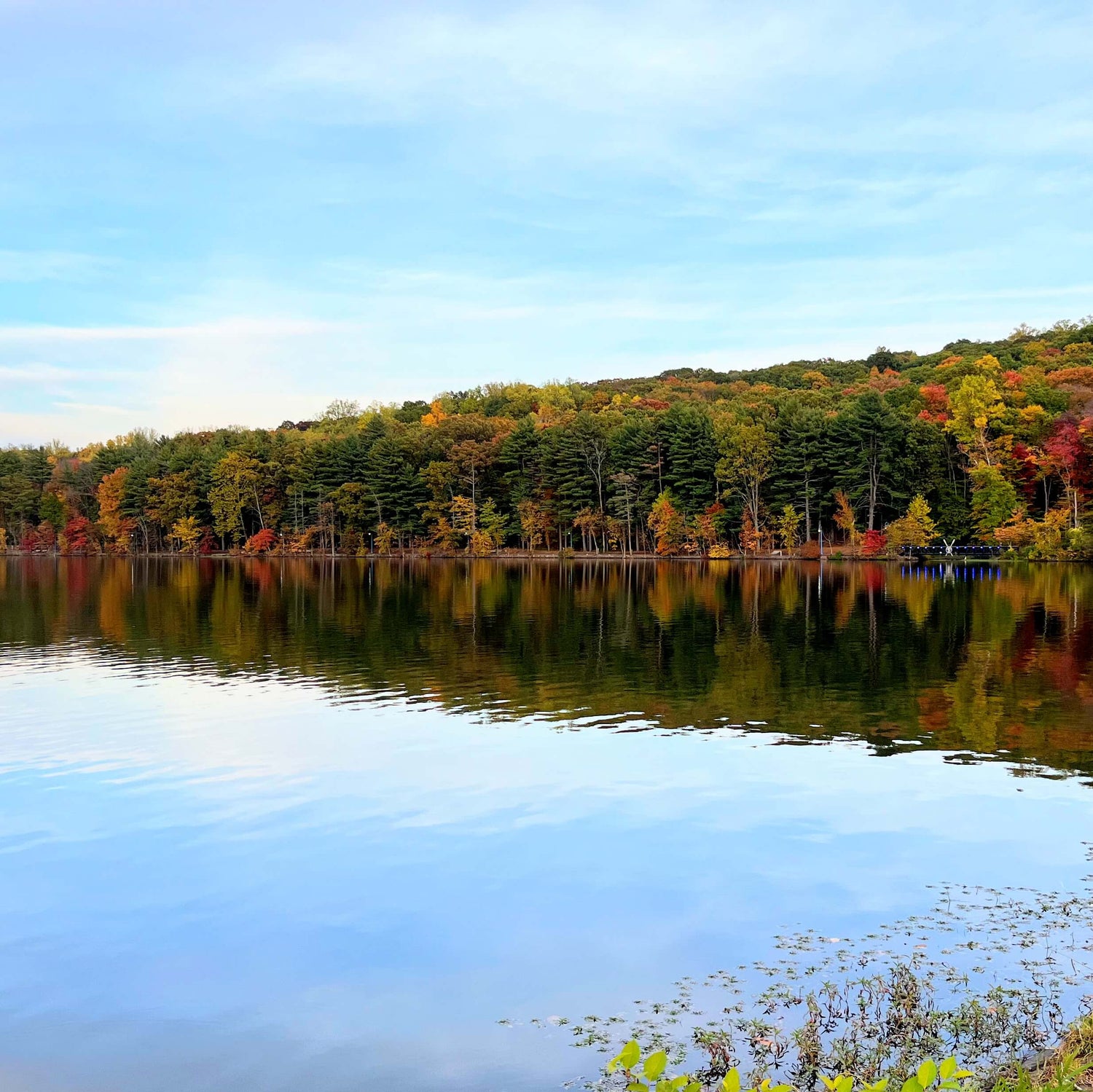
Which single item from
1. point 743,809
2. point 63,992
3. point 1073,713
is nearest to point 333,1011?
point 63,992

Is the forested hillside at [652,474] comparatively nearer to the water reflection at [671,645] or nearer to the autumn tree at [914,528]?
the autumn tree at [914,528]

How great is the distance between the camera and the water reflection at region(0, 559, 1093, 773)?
20422mm

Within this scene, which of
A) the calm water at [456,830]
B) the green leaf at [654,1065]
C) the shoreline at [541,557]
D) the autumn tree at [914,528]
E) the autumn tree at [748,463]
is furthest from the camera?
the autumn tree at [748,463]

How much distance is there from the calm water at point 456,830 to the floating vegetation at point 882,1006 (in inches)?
16.4

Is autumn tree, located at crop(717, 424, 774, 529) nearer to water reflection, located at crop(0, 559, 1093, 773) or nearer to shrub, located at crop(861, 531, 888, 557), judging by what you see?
shrub, located at crop(861, 531, 888, 557)

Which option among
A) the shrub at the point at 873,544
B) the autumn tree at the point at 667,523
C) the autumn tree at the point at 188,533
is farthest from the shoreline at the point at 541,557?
the autumn tree at the point at 667,523

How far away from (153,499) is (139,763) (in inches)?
4402

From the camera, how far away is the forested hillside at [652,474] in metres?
86.8

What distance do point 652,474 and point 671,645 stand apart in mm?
68792

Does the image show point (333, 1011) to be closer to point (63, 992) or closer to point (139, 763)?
point (63, 992)

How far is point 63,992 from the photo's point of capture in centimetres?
879

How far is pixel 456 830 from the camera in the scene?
1323 cm

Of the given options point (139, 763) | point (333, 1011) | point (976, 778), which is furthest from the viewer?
point (139, 763)

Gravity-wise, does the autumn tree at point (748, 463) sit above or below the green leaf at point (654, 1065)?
above
